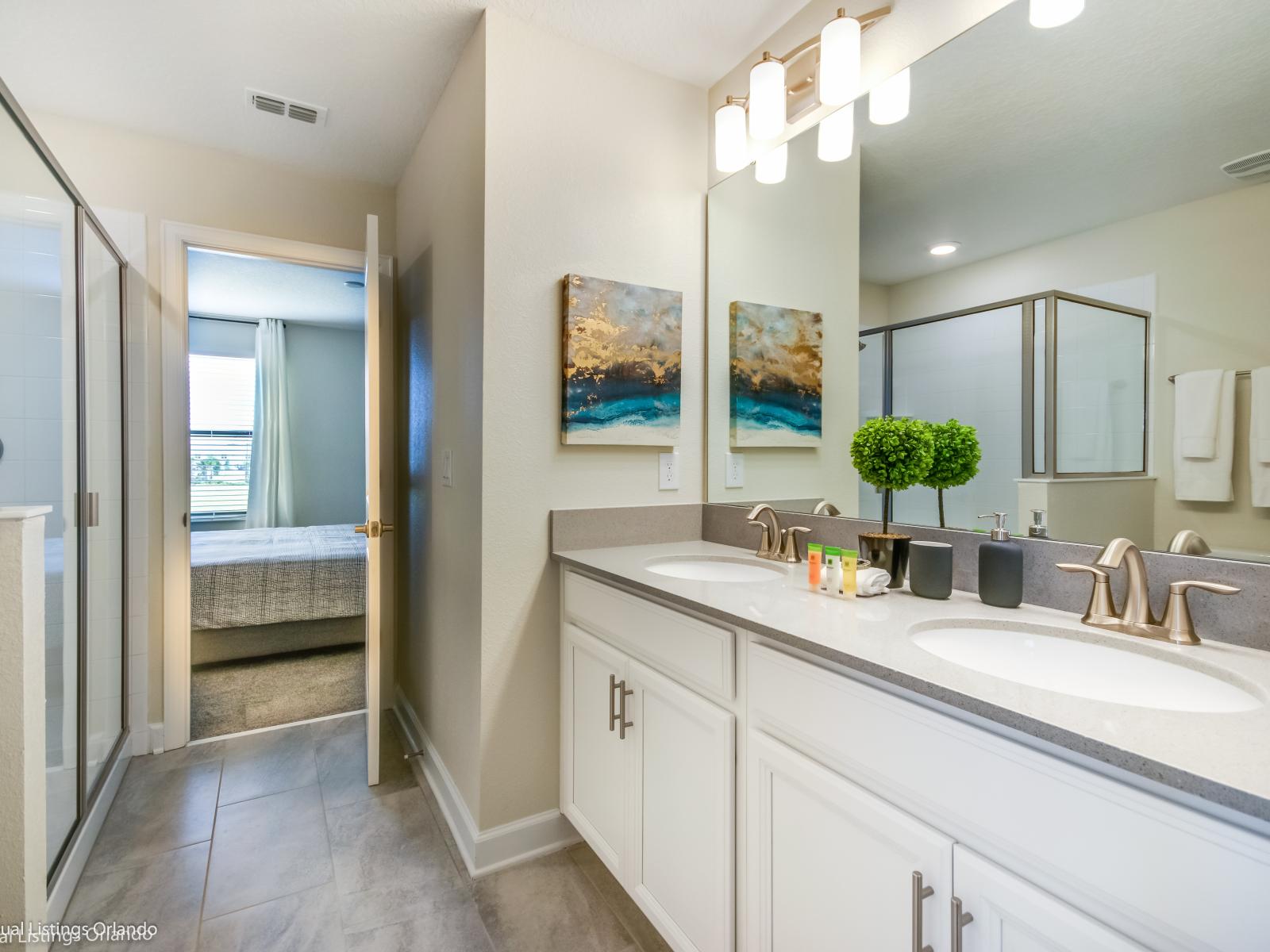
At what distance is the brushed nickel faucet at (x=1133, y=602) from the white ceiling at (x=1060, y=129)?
23.3 inches

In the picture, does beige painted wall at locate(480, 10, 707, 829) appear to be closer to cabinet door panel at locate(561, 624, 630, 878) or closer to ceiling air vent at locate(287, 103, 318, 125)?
cabinet door panel at locate(561, 624, 630, 878)

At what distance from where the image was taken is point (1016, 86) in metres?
1.27

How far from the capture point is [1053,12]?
3.93 ft

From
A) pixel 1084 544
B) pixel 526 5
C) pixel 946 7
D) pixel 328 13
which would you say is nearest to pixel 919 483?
pixel 1084 544

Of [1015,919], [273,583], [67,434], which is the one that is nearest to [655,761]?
[1015,919]

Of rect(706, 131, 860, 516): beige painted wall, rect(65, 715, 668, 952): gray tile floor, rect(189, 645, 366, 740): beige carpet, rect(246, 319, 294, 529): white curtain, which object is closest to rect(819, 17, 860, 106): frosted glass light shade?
rect(706, 131, 860, 516): beige painted wall

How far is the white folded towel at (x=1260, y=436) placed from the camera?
954 millimetres

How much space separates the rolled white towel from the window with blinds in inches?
237

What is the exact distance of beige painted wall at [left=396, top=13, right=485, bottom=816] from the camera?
1.82 metres

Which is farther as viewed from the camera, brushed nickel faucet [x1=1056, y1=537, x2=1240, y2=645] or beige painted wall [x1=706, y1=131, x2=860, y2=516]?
beige painted wall [x1=706, y1=131, x2=860, y2=516]

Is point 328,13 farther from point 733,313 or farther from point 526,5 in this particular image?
point 733,313

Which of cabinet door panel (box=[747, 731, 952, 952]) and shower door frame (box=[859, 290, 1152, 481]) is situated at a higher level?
shower door frame (box=[859, 290, 1152, 481])

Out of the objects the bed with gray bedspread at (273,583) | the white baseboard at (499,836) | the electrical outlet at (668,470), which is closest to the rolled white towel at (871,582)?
the electrical outlet at (668,470)

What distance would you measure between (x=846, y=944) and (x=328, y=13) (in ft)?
8.09
